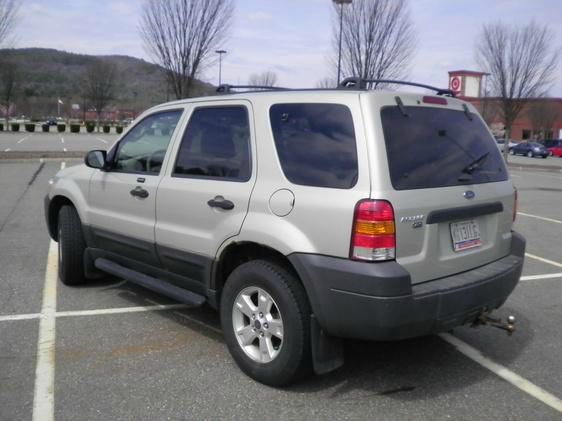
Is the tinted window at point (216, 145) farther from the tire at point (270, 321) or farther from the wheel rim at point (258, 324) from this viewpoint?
the wheel rim at point (258, 324)

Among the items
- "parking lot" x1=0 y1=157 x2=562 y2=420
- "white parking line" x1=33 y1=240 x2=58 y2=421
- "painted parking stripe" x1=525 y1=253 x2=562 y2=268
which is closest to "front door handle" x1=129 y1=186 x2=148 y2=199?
"parking lot" x1=0 y1=157 x2=562 y2=420

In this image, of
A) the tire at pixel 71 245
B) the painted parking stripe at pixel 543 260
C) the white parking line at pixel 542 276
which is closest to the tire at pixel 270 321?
the tire at pixel 71 245

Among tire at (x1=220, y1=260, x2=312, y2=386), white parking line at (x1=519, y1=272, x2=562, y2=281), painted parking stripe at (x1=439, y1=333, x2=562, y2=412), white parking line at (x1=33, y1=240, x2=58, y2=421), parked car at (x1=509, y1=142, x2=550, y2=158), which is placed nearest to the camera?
white parking line at (x1=33, y1=240, x2=58, y2=421)

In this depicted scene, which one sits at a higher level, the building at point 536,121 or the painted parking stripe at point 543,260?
the building at point 536,121

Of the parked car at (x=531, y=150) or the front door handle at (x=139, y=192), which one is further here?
the parked car at (x=531, y=150)

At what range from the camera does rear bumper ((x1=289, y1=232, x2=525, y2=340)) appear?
9.53 ft

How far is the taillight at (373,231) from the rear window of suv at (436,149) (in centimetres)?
19

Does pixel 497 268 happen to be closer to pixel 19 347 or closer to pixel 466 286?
pixel 466 286

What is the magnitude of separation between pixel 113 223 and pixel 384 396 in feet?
8.51

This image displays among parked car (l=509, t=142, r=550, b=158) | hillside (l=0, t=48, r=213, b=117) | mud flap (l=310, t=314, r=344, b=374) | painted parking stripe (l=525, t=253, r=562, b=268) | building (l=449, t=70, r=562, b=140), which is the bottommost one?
painted parking stripe (l=525, t=253, r=562, b=268)

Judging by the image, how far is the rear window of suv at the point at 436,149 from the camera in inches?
123

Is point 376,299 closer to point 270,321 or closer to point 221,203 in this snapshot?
point 270,321

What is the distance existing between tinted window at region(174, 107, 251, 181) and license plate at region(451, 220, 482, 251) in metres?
1.32

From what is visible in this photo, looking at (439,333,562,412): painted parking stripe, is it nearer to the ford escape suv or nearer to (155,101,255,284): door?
the ford escape suv
